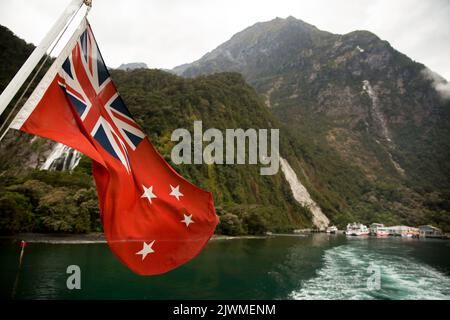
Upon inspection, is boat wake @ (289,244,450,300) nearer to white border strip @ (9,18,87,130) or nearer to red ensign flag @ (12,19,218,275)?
red ensign flag @ (12,19,218,275)

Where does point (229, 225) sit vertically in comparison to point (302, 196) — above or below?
below

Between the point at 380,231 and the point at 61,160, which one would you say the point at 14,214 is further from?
the point at 380,231

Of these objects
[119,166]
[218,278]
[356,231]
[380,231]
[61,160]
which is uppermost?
[61,160]

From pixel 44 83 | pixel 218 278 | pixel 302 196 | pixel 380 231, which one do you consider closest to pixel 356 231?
pixel 380 231

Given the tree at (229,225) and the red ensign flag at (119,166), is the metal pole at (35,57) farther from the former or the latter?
the tree at (229,225)

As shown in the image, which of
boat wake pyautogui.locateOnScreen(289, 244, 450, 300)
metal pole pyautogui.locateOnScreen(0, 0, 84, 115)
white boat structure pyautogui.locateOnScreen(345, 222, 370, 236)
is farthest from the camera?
white boat structure pyautogui.locateOnScreen(345, 222, 370, 236)

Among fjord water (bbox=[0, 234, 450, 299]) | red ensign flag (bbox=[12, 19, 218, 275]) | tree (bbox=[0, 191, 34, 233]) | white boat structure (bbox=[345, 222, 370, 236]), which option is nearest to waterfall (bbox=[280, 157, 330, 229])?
white boat structure (bbox=[345, 222, 370, 236])

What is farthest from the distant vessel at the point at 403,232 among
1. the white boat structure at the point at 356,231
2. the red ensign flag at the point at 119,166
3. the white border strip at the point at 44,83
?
the white border strip at the point at 44,83
